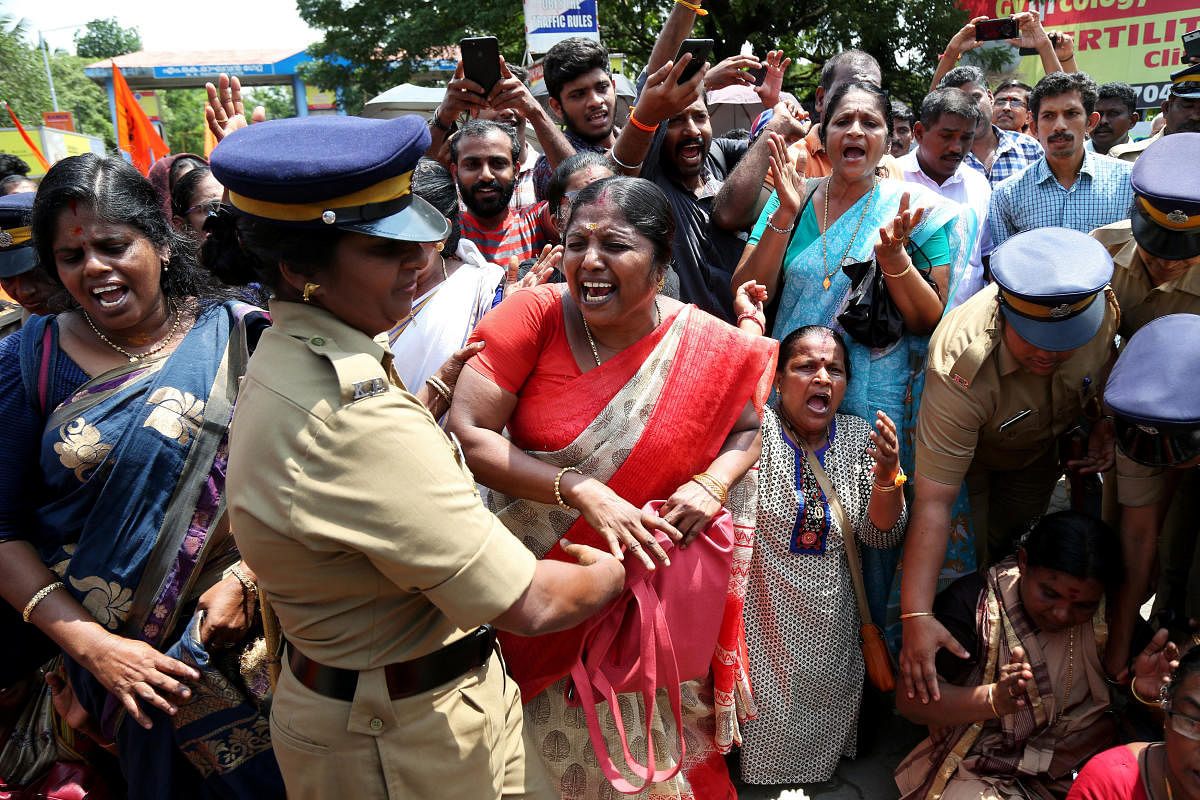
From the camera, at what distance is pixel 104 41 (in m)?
76.0

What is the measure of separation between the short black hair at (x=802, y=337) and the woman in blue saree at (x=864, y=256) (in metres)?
0.12

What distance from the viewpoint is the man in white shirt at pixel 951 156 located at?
4234 millimetres

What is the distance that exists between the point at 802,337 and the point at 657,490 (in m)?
0.94

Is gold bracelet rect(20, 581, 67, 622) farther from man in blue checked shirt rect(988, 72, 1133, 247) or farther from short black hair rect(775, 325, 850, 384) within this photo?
man in blue checked shirt rect(988, 72, 1133, 247)

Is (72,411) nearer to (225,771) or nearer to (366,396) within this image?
(225,771)

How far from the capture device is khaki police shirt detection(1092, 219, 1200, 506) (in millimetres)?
2682

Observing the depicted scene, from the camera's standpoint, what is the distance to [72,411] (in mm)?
2135

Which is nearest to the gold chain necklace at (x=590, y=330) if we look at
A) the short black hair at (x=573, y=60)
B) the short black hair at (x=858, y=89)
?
the short black hair at (x=858, y=89)

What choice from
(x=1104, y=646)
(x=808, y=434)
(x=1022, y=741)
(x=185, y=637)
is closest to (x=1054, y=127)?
(x=808, y=434)

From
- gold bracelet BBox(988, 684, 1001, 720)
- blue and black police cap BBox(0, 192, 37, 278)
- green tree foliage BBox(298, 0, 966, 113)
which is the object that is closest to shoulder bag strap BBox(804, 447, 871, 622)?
gold bracelet BBox(988, 684, 1001, 720)

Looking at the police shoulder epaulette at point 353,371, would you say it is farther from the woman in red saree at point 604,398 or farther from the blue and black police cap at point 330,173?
the woman in red saree at point 604,398

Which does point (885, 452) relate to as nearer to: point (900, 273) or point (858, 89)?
point (900, 273)

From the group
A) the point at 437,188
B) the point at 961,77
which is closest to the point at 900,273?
the point at 437,188

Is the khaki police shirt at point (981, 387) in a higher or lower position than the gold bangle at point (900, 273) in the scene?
lower
